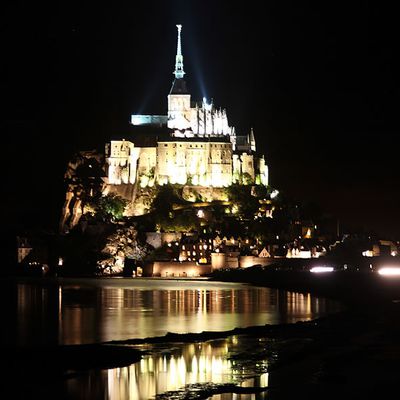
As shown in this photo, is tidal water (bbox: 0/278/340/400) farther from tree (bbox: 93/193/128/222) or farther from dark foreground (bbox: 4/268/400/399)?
tree (bbox: 93/193/128/222)

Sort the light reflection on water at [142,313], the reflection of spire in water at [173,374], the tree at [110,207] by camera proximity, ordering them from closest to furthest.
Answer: the reflection of spire in water at [173,374] → the light reflection on water at [142,313] → the tree at [110,207]

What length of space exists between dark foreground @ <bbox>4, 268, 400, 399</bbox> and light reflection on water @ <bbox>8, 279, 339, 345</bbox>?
3.39 m

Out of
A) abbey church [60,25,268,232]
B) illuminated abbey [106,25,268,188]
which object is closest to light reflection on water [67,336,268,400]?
abbey church [60,25,268,232]

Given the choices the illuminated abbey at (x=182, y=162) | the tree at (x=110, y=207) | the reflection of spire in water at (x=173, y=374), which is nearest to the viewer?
the reflection of spire in water at (x=173, y=374)

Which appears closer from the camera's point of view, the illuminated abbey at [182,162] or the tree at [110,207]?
the tree at [110,207]

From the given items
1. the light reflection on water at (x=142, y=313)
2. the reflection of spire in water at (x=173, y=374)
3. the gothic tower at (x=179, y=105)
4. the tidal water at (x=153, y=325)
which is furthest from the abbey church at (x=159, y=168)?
the reflection of spire in water at (x=173, y=374)

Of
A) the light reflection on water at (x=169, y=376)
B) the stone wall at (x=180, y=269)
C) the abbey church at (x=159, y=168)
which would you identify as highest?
the abbey church at (x=159, y=168)

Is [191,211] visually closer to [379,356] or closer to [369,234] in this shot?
[369,234]

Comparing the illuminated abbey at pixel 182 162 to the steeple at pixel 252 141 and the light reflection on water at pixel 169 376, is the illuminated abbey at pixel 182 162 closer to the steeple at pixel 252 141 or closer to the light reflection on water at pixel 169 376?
the steeple at pixel 252 141

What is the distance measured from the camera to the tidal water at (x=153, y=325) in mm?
15102

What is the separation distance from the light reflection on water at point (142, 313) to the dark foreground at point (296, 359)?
339cm

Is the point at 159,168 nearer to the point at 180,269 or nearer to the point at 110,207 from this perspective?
the point at 110,207

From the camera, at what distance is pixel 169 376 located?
15820mm

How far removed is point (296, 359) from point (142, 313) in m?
18.4
